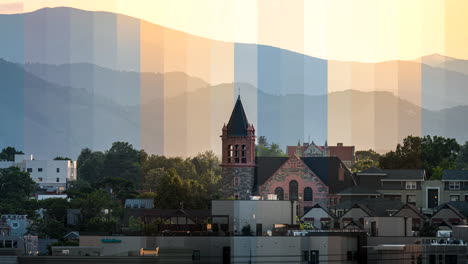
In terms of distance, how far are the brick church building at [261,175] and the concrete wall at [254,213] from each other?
79.9 metres

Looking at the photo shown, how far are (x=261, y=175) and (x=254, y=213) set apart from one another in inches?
3500

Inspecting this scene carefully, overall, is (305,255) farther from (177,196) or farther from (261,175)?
(261,175)

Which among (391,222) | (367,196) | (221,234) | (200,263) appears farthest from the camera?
(367,196)

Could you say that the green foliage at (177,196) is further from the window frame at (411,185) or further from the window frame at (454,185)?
Answer: the window frame at (454,185)

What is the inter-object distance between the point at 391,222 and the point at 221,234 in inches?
747

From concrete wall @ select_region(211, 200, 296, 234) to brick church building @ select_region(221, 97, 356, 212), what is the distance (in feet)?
262

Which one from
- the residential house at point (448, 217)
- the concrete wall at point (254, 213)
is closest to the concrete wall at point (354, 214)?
the residential house at point (448, 217)

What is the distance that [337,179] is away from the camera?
184125 millimetres

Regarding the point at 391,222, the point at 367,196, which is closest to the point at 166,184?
the point at 367,196

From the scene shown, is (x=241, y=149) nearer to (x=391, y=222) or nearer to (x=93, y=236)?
Answer: (x=391, y=222)

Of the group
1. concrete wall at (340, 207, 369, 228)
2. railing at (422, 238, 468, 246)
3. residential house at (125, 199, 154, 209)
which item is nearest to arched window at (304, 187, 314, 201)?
residential house at (125, 199, 154, 209)

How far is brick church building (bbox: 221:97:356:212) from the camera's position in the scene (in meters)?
179

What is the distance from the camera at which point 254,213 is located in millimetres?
92250

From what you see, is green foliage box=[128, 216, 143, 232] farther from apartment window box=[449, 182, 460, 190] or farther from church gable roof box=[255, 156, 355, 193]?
apartment window box=[449, 182, 460, 190]
